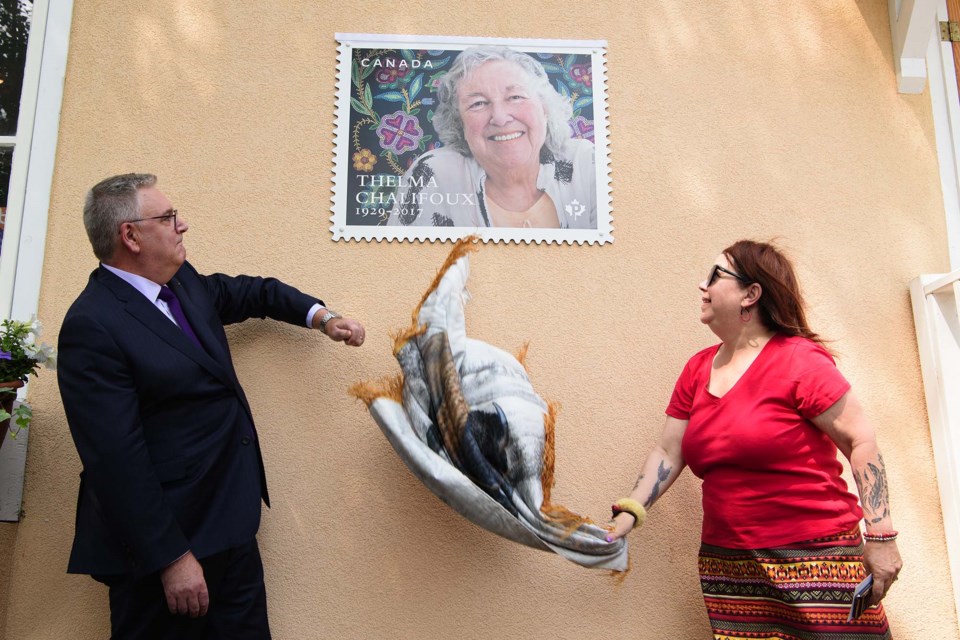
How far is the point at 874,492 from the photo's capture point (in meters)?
1.88

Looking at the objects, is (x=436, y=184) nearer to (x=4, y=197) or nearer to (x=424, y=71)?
(x=424, y=71)

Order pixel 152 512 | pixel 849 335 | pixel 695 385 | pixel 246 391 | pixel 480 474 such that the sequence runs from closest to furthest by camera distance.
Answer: pixel 152 512
pixel 480 474
pixel 695 385
pixel 246 391
pixel 849 335

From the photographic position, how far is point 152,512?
5.84ft

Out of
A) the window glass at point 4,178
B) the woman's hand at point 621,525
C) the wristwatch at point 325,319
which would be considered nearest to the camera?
the woman's hand at point 621,525

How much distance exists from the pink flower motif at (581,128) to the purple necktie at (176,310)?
1.39 m

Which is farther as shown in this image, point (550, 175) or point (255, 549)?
point (550, 175)

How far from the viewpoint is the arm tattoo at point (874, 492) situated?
188 centimetres

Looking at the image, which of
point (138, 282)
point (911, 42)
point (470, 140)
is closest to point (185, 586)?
point (138, 282)

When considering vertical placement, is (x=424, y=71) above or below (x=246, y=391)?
above

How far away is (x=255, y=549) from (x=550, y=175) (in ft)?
4.87

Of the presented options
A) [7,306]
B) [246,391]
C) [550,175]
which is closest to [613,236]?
[550,175]

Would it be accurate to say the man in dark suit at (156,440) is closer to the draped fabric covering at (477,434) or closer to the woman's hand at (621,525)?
the draped fabric covering at (477,434)

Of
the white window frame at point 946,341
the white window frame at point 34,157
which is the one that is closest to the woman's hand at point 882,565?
the white window frame at point 946,341

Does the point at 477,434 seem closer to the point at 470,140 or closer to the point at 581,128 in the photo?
the point at 470,140
